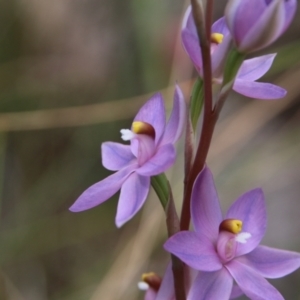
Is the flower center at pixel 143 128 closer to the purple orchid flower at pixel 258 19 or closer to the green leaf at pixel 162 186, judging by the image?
the green leaf at pixel 162 186

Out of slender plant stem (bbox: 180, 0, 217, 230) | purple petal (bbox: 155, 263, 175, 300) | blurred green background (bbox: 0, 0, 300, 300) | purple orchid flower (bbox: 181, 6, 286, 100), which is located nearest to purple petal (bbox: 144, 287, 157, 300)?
purple petal (bbox: 155, 263, 175, 300)

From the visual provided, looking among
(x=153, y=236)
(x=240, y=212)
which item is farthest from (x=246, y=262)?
(x=153, y=236)

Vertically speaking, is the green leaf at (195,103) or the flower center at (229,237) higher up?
the green leaf at (195,103)

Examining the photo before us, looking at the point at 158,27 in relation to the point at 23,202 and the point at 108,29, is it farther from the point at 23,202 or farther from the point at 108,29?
the point at 23,202

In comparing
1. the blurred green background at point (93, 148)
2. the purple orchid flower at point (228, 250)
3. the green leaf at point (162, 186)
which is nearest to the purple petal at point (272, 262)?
the purple orchid flower at point (228, 250)

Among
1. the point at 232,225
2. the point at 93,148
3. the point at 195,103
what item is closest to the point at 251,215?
the point at 232,225

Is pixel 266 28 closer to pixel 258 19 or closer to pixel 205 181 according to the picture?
pixel 258 19

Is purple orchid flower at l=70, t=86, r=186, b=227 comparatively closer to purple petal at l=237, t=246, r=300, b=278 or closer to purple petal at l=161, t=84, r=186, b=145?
purple petal at l=161, t=84, r=186, b=145

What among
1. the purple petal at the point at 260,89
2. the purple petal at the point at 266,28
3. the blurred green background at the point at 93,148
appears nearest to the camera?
the purple petal at the point at 266,28
